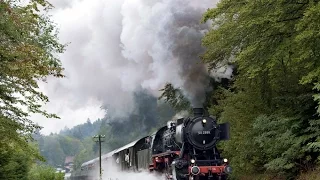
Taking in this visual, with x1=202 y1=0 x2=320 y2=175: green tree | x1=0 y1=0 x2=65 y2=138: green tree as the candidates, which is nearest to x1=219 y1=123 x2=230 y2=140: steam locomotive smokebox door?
x1=202 y1=0 x2=320 y2=175: green tree

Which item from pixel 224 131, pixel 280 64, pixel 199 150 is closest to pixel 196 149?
pixel 199 150

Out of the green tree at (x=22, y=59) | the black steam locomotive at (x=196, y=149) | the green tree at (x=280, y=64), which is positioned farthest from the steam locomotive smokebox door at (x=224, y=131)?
the green tree at (x=22, y=59)

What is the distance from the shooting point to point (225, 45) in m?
14.2

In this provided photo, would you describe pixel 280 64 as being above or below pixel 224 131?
above

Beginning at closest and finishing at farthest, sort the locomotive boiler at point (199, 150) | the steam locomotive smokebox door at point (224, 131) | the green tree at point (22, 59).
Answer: the green tree at point (22, 59), the locomotive boiler at point (199, 150), the steam locomotive smokebox door at point (224, 131)

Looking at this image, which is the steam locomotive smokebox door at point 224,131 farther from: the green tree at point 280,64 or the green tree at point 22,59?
the green tree at point 22,59

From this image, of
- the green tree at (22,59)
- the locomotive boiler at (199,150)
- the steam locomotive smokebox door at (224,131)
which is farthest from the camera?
the steam locomotive smokebox door at (224,131)

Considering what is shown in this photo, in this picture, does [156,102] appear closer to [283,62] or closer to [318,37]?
[283,62]

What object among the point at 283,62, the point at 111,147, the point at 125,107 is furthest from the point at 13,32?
the point at 111,147

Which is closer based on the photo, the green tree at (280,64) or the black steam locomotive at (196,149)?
the green tree at (280,64)

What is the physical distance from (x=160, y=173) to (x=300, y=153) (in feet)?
18.5

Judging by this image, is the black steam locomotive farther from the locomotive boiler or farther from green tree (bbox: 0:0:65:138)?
green tree (bbox: 0:0:65:138)

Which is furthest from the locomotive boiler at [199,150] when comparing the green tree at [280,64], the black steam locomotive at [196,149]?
the green tree at [280,64]

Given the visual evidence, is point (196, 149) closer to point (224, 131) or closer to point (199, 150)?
point (199, 150)
